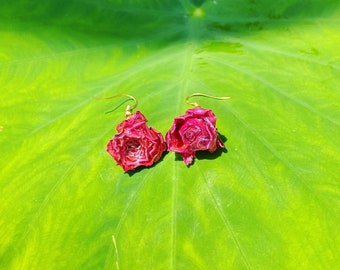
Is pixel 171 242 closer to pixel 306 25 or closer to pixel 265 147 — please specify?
pixel 265 147

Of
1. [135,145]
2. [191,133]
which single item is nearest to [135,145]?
[135,145]

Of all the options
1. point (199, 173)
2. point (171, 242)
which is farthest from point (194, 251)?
point (199, 173)

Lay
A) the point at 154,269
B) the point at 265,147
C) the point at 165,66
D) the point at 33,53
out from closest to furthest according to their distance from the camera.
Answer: the point at 154,269 → the point at 265,147 → the point at 165,66 → the point at 33,53

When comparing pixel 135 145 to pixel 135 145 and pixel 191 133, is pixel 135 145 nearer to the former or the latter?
pixel 135 145
